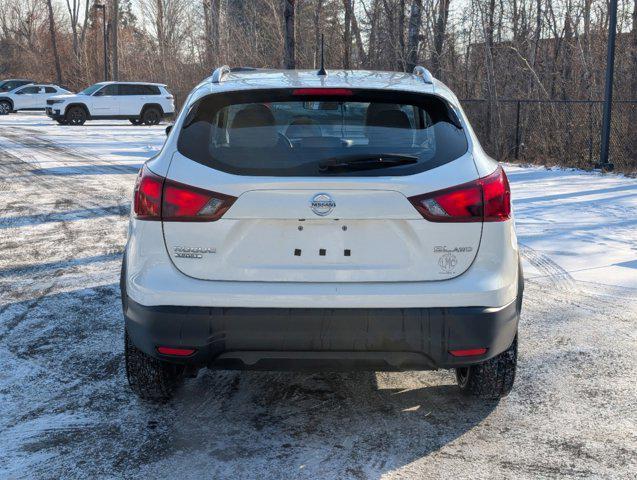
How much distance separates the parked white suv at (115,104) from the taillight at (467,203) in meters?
30.1

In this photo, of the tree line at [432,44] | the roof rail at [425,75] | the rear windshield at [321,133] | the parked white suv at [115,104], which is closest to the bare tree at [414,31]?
the tree line at [432,44]

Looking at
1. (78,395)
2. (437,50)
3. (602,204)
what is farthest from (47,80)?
(78,395)

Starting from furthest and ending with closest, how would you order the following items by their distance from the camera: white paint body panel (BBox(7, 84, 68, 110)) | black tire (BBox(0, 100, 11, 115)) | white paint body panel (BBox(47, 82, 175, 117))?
white paint body panel (BBox(7, 84, 68, 110)) < black tire (BBox(0, 100, 11, 115)) < white paint body panel (BBox(47, 82, 175, 117))

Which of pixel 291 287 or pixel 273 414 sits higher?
pixel 291 287

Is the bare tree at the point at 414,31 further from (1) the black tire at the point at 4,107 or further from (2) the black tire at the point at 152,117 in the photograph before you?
(1) the black tire at the point at 4,107

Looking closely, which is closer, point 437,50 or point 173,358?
point 173,358

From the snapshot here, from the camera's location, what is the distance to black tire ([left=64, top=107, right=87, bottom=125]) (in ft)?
102

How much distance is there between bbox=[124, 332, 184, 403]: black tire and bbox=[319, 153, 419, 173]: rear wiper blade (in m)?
1.31

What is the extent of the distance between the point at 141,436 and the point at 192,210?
3.72 ft

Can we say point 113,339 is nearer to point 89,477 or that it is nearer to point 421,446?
point 89,477

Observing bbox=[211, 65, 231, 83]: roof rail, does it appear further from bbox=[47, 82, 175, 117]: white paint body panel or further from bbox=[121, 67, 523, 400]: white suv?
bbox=[47, 82, 175, 117]: white paint body panel

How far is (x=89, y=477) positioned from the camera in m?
3.19

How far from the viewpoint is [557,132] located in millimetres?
17172

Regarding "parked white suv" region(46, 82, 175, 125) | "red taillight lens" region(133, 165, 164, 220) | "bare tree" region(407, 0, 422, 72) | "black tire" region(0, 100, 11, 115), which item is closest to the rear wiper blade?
"red taillight lens" region(133, 165, 164, 220)
